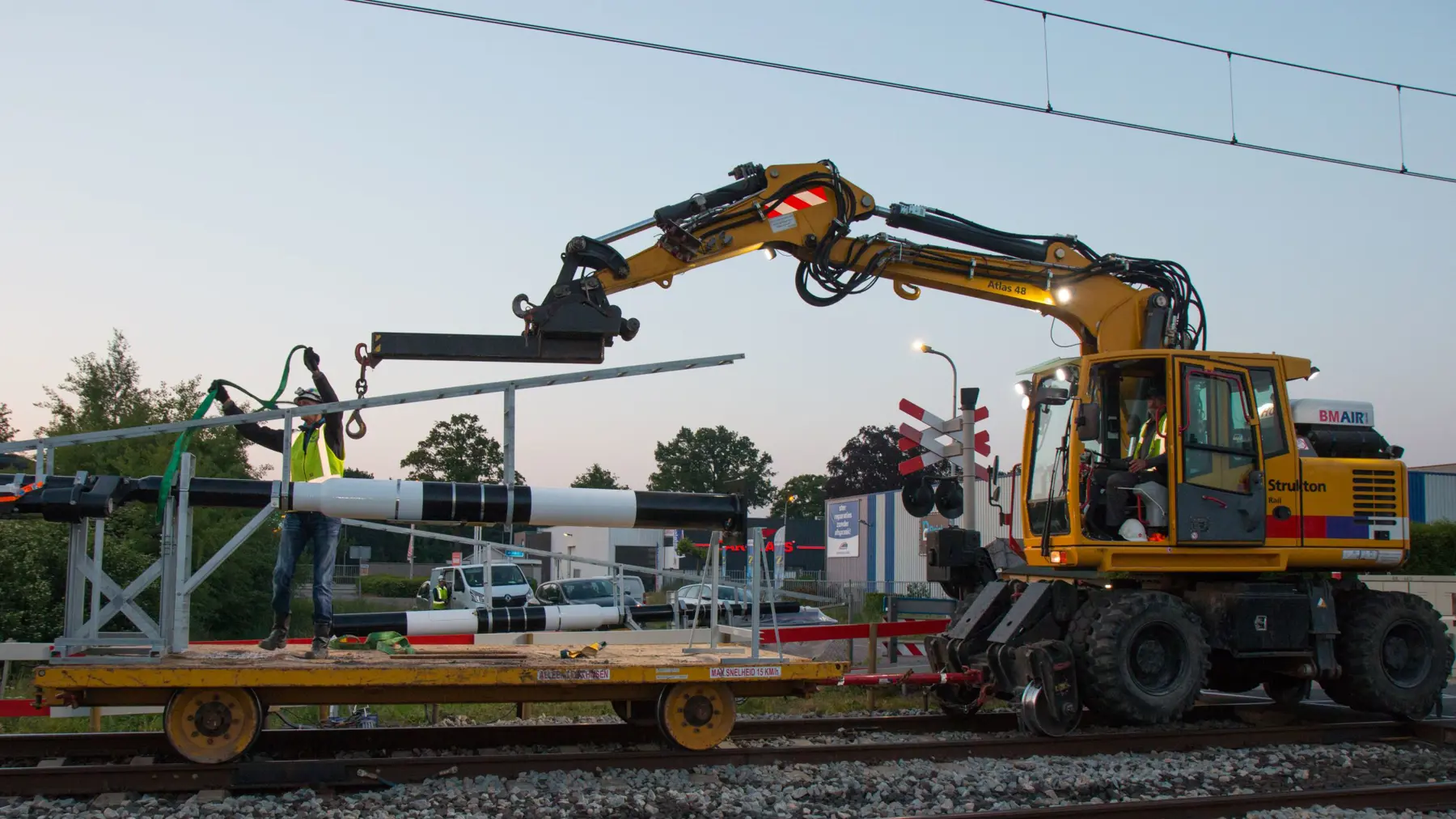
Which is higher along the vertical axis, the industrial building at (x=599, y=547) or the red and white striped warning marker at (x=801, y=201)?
the red and white striped warning marker at (x=801, y=201)

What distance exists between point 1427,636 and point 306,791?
374 inches

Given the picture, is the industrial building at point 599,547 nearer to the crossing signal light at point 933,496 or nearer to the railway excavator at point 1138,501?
the crossing signal light at point 933,496

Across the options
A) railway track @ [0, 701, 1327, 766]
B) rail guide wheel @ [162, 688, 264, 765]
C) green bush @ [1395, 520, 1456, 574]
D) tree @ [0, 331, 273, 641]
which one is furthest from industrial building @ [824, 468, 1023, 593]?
rail guide wheel @ [162, 688, 264, 765]

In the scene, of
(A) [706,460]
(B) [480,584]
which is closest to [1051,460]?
(B) [480,584]

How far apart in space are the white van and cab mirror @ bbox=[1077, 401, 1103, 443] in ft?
53.0

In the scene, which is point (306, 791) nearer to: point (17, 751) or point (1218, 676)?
point (17, 751)

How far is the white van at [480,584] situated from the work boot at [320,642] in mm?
14247

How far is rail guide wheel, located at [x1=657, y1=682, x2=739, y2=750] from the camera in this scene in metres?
7.79

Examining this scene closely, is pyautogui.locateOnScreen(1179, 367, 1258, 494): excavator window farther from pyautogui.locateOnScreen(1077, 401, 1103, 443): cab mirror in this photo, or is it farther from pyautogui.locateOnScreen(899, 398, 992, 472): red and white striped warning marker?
pyautogui.locateOnScreen(899, 398, 992, 472): red and white striped warning marker

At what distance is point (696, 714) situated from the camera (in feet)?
25.8

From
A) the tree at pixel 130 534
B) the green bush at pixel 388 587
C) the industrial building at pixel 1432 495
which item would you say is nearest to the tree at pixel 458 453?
the green bush at pixel 388 587

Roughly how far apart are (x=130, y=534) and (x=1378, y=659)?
24507 mm

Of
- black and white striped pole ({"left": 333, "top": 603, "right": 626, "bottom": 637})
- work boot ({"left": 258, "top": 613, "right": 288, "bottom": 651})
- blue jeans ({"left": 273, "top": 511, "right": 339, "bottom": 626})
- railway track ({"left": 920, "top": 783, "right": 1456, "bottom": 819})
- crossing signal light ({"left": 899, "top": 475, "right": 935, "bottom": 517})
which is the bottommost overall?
railway track ({"left": 920, "top": 783, "right": 1456, "bottom": 819})

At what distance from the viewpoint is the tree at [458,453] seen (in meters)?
69.5
